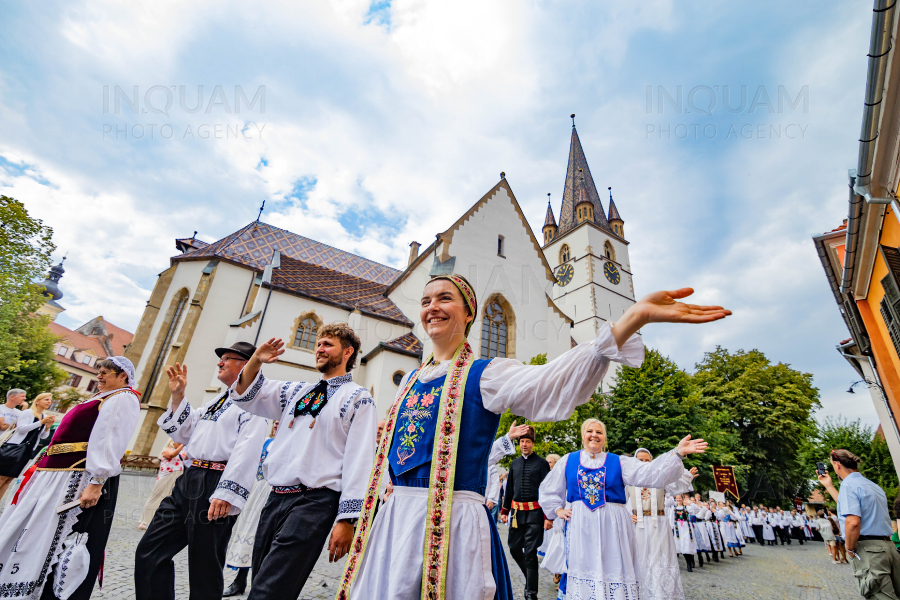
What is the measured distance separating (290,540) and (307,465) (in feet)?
1.25

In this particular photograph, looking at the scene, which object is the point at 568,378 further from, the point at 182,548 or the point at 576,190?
the point at 576,190

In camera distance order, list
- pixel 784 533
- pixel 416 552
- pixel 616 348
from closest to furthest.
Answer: pixel 616 348 → pixel 416 552 → pixel 784 533

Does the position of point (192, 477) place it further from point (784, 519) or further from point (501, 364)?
point (784, 519)

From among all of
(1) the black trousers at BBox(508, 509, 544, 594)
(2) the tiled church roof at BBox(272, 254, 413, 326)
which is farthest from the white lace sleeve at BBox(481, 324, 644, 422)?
(2) the tiled church roof at BBox(272, 254, 413, 326)

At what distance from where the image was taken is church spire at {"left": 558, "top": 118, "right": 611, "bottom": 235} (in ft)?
138

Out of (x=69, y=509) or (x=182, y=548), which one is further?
(x=69, y=509)

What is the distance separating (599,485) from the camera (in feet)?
15.0

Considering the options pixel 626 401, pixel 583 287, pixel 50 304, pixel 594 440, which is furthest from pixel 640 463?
pixel 50 304

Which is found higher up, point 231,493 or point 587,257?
point 587,257

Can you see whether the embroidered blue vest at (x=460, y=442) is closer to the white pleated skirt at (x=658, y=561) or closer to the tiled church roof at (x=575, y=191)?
the white pleated skirt at (x=658, y=561)

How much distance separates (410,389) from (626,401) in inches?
785

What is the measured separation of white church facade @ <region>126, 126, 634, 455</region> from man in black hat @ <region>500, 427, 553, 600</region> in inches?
468

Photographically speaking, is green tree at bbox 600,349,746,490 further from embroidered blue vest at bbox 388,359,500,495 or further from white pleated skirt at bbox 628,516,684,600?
embroidered blue vest at bbox 388,359,500,495

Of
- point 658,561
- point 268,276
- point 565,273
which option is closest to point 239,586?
point 658,561
